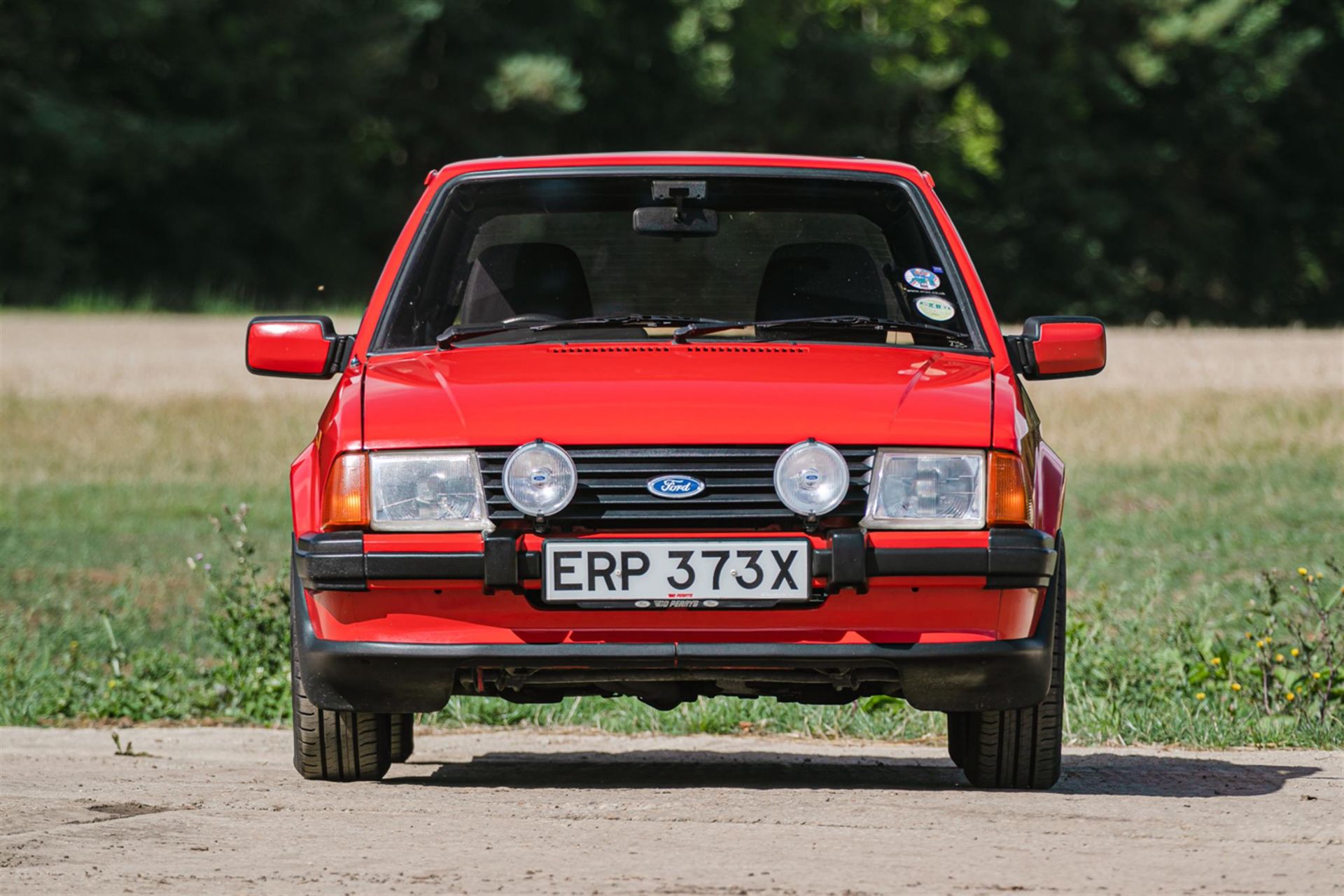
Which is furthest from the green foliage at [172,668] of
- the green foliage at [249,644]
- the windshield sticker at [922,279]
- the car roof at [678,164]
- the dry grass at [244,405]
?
the dry grass at [244,405]

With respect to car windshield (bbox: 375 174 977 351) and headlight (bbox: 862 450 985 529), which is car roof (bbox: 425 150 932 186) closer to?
car windshield (bbox: 375 174 977 351)

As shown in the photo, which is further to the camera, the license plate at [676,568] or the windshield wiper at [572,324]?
the windshield wiper at [572,324]

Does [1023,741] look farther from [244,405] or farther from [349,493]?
[244,405]

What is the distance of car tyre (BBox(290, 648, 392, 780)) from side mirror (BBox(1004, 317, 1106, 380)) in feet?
6.40

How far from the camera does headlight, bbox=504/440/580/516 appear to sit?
472 cm

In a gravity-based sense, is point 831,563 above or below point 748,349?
below

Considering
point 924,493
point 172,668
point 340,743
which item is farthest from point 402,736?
point 172,668

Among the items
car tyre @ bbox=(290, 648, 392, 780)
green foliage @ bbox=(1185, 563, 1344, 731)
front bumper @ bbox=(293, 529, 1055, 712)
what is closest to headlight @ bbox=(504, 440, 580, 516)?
front bumper @ bbox=(293, 529, 1055, 712)

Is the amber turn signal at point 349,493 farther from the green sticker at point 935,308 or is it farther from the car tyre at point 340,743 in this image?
the green sticker at point 935,308

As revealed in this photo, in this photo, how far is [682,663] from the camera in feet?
15.6

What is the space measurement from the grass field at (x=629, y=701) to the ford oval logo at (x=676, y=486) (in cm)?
243

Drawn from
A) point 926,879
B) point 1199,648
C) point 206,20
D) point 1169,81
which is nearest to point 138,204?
Result: point 206,20

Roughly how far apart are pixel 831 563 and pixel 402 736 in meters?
1.71

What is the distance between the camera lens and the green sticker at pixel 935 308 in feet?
18.6
